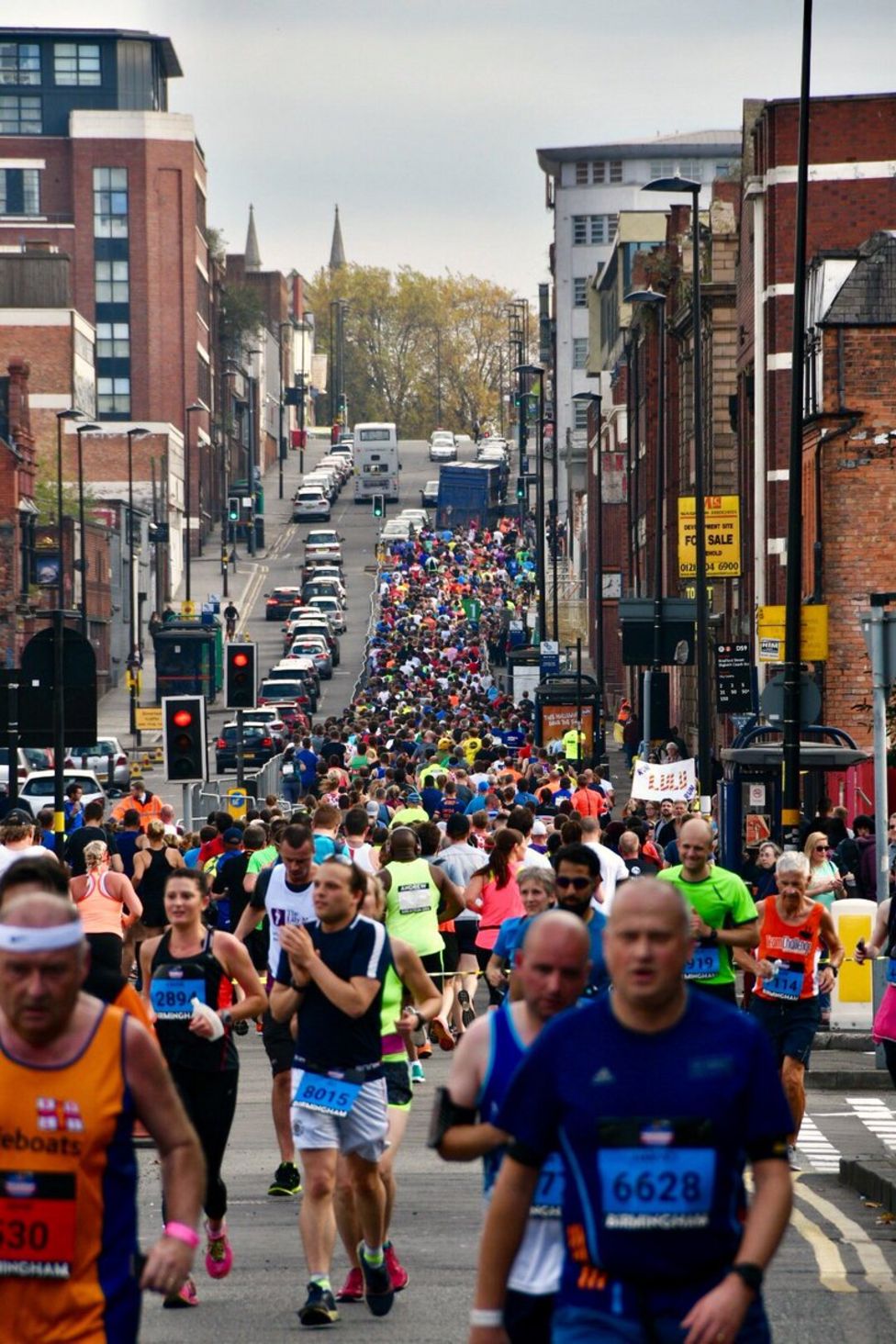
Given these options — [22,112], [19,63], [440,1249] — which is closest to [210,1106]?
[440,1249]

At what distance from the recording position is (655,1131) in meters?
5.39

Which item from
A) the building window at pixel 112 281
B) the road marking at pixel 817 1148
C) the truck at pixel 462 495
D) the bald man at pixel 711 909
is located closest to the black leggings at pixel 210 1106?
the bald man at pixel 711 909

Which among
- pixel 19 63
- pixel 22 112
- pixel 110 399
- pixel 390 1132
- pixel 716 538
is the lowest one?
pixel 390 1132

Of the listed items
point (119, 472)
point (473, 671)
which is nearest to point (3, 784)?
point (473, 671)

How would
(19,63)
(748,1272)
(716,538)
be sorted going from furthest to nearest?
(19,63) < (716,538) < (748,1272)

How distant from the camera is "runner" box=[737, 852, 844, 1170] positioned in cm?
1414

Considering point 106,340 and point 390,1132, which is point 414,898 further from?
point 106,340

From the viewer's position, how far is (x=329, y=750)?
130 ft

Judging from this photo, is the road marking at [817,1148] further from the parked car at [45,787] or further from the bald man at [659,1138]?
the parked car at [45,787]

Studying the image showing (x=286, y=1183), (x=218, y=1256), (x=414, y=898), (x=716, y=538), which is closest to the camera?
(x=218, y=1256)

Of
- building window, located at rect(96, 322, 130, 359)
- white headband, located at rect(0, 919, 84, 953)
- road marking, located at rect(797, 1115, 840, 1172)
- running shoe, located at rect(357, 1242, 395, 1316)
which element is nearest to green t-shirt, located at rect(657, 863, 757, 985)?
road marking, located at rect(797, 1115, 840, 1172)

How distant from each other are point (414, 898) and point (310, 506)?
11863 centimetres

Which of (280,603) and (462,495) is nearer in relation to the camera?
(280,603)

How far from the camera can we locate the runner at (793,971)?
46.4 feet
